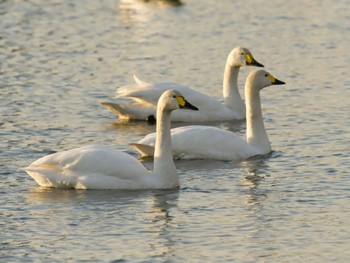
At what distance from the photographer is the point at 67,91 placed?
20969 millimetres

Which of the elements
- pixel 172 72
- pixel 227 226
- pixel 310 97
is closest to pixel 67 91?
pixel 172 72

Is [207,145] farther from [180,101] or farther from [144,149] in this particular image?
[180,101]

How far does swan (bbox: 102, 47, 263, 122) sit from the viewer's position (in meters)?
18.6

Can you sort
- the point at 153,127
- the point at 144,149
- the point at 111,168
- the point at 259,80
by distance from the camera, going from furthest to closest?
the point at 153,127, the point at 259,80, the point at 144,149, the point at 111,168

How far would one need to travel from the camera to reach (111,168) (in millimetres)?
13906

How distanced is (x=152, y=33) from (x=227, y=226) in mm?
15902

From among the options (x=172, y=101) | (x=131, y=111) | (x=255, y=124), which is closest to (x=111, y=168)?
(x=172, y=101)

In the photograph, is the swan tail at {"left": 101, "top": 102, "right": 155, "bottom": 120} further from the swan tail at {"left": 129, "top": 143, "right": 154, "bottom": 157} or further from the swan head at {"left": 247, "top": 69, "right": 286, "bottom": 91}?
the swan tail at {"left": 129, "top": 143, "right": 154, "bottom": 157}

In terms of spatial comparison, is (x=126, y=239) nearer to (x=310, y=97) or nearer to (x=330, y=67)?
(x=310, y=97)

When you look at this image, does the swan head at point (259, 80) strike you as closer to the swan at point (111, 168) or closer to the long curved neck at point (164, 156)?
the swan at point (111, 168)

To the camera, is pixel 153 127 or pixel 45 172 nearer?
pixel 45 172

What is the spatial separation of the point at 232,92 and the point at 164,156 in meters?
5.61

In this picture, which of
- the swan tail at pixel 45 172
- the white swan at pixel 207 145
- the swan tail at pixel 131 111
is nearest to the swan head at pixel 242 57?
the swan tail at pixel 131 111

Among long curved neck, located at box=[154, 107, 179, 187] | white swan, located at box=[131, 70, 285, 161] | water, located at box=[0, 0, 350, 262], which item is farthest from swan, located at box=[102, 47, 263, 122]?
long curved neck, located at box=[154, 107, 179, 187]
